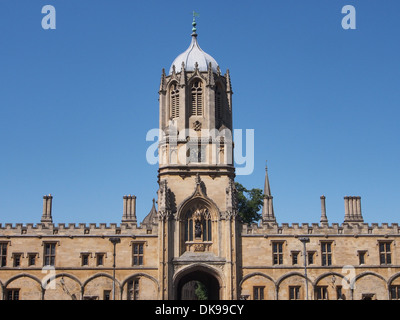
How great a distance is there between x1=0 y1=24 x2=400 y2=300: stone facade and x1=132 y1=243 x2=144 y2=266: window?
0.28 feet

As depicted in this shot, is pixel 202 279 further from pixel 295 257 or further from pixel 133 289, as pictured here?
pixel 295 257

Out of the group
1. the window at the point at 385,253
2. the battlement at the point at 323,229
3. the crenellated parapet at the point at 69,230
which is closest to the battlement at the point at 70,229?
the crenellated parapet at the point at 69,230

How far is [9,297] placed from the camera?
4825cm

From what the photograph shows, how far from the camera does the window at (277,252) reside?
49.8 m

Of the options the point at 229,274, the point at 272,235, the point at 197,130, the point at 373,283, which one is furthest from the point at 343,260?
the point at 197,130

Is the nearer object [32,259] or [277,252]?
[32,259]

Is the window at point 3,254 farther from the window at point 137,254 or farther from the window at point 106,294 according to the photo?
the window at point 137,254

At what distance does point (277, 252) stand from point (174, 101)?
1652 cm

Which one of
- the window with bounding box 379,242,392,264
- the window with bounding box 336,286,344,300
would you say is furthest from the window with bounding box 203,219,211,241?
the window with bounding box 379,242,392,264

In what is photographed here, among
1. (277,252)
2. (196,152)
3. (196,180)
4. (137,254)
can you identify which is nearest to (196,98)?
(196,152)

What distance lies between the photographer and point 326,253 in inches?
1976

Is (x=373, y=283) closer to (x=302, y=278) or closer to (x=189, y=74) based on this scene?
(x=302, y=278)

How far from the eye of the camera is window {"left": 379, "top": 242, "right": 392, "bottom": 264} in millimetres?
50562

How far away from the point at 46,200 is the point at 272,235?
22.8 meters
